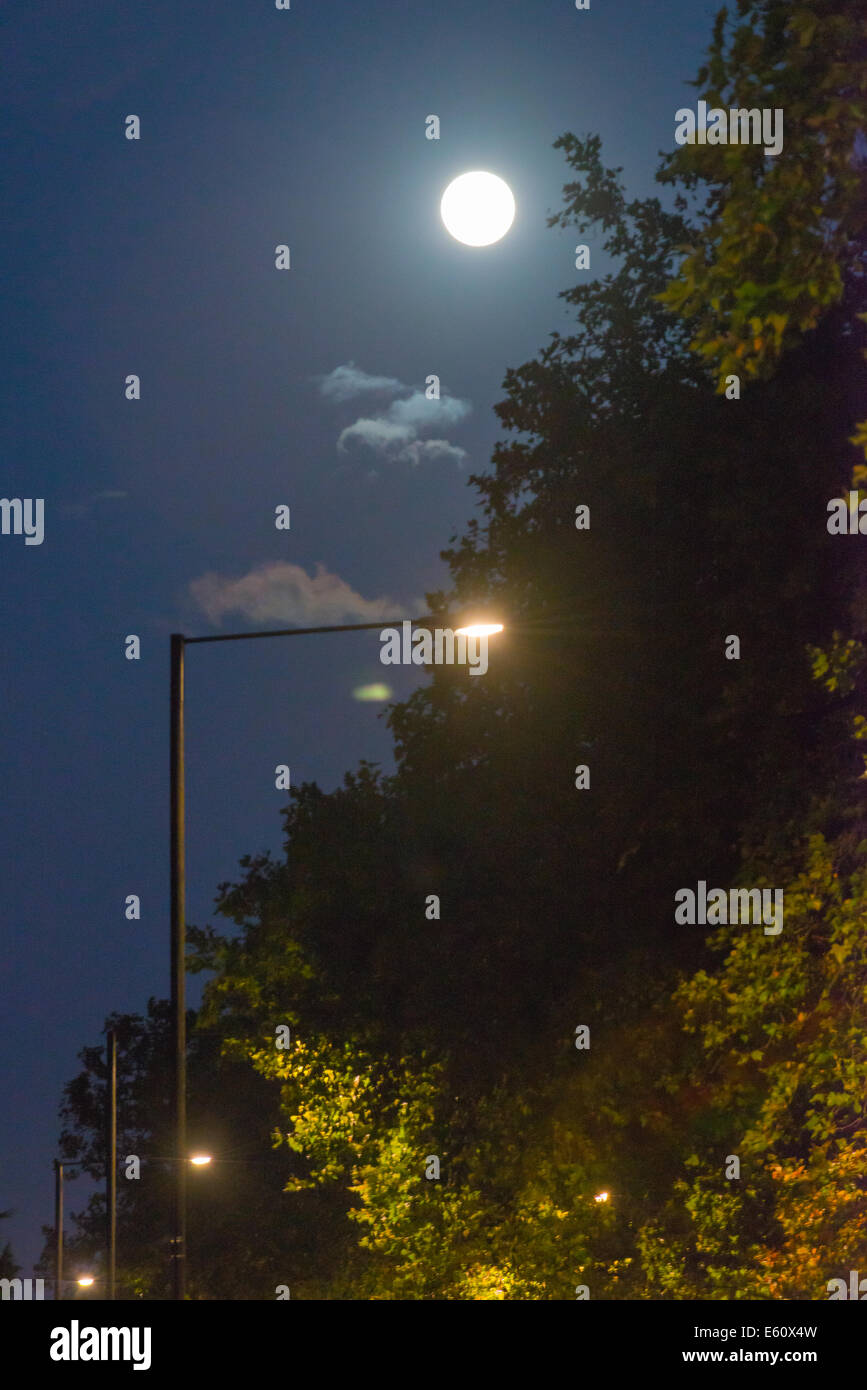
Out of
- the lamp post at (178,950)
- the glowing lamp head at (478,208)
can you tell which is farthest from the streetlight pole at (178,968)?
the glowing lamp head at (478,208)

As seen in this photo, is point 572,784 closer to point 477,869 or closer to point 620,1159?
point 477,869

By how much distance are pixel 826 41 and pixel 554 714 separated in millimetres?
10691

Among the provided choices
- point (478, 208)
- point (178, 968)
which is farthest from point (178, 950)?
point (478, 208)

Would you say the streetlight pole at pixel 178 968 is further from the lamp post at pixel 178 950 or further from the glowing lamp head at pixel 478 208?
the glowing lamp head at pixel 478 208

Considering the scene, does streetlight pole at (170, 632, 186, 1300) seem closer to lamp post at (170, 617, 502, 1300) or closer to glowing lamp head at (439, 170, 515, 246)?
lamp post at (170, 617, 502, 1300)

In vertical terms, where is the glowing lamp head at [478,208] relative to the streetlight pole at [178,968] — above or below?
above

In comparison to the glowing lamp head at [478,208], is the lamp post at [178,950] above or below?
below

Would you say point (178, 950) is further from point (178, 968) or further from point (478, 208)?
point (478, 208)

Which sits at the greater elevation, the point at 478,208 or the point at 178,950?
the point at 478,208

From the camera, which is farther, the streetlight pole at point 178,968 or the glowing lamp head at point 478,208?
the glowing lamp head at point 478,208

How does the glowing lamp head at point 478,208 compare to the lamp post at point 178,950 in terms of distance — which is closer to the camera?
the lamp post at point 178,950

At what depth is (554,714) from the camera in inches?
809

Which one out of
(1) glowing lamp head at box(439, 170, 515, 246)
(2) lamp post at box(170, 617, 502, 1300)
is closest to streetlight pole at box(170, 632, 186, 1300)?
(2) lamp post at box(170, 617, 502, 1300)
